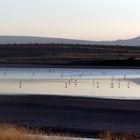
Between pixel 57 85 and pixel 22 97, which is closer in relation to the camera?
pixel 22 97

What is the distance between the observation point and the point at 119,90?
4412 centimetres

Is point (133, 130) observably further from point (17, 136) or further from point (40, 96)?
point (40, 96)

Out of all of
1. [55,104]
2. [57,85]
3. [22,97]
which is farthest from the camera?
[57,85]

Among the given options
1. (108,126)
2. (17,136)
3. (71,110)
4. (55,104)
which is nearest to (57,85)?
(55,104)

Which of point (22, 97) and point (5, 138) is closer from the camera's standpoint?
point (5, 138)

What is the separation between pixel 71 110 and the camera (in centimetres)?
3158

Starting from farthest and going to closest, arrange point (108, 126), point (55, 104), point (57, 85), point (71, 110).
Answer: point (57, 85), point (55, 104), point (71, 110), point (108, 126)

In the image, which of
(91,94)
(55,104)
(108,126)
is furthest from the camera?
(91,94)

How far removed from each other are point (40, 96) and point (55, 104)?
13.9 ft

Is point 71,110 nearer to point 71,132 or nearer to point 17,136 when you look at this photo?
point 71,132

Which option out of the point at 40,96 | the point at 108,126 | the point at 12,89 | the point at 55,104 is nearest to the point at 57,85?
the point at 12,89

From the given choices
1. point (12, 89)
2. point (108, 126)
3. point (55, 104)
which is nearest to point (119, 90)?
point (12, 89)

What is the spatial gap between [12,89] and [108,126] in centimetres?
1880

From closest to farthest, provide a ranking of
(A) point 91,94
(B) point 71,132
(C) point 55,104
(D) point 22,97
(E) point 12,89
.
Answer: (B) point 71,132
(C) point 55,104
(D) point 22,97
(A) point 91,94
(E) point 12,89
